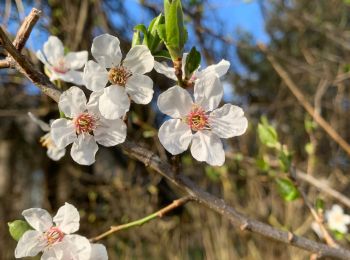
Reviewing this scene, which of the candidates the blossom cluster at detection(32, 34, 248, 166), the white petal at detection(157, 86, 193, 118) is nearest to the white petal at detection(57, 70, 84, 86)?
the blossom cluster at detection(32, 34, 248, 166)

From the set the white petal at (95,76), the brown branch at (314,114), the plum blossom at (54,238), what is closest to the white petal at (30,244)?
the plum blossom at (54,238)

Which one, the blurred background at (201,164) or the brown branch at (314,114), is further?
the blurred background at (201,164)

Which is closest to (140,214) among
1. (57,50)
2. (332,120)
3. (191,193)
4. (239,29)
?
(332,120)

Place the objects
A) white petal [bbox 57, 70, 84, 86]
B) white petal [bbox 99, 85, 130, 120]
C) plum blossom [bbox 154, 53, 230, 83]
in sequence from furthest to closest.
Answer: white petal [bbox 57, 70, 84, 86] → plum blossom [bbox 154, 53, 230, 83] → white petal [bbox 99, 85, 130, 120]

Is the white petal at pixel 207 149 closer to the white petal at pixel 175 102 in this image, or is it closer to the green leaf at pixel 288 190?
the white petal at pixel 175 102

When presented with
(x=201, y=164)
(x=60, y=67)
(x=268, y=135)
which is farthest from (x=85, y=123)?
(x=201, y=164)

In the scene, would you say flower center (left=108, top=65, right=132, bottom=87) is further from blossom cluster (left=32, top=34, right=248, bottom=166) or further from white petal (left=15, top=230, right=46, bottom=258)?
white petal (left=15, top=230, right=46, bottom=258)

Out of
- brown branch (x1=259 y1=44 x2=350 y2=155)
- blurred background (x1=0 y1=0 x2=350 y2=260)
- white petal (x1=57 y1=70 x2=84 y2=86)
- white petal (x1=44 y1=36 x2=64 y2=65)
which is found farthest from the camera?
blurred background (x1=0 y1=0 x2=350 y2=260)
